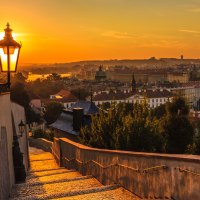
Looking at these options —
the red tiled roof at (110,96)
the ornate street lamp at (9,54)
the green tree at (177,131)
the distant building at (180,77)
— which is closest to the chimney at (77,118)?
the green tree at (177,131)

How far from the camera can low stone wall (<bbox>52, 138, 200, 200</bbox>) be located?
5.49 meters

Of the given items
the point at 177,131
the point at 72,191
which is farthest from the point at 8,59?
the point at 177,131

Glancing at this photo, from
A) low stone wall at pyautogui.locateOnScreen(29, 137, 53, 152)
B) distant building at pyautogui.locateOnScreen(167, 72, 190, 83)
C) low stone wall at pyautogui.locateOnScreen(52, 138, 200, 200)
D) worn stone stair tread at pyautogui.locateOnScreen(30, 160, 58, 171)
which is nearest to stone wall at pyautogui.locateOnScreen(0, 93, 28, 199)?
low stone wall at pyautogui.locateOnScreen(52, 138, 200, 200)

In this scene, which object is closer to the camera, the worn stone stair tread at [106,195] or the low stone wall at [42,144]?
the worn stone stair tread at [106,195]

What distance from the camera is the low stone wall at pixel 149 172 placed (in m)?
5.49

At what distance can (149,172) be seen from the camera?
6.76m

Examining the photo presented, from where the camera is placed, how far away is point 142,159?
7.00 metres

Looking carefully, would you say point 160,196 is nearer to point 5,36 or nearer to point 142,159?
point 142,159

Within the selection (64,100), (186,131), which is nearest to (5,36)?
(186,131)

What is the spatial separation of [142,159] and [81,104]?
24833mm

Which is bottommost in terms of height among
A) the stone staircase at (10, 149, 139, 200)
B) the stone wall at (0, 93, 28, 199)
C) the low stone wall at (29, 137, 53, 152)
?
the low stone wall at (29, 137, 53, 152)

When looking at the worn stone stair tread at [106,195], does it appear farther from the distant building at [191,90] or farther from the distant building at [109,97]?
the distant building at [191,90]

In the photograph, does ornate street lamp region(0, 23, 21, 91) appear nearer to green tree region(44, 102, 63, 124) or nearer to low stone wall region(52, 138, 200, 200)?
low stone wall region(52, 138, 200, 200)

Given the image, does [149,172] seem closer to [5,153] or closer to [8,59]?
[8,59]
